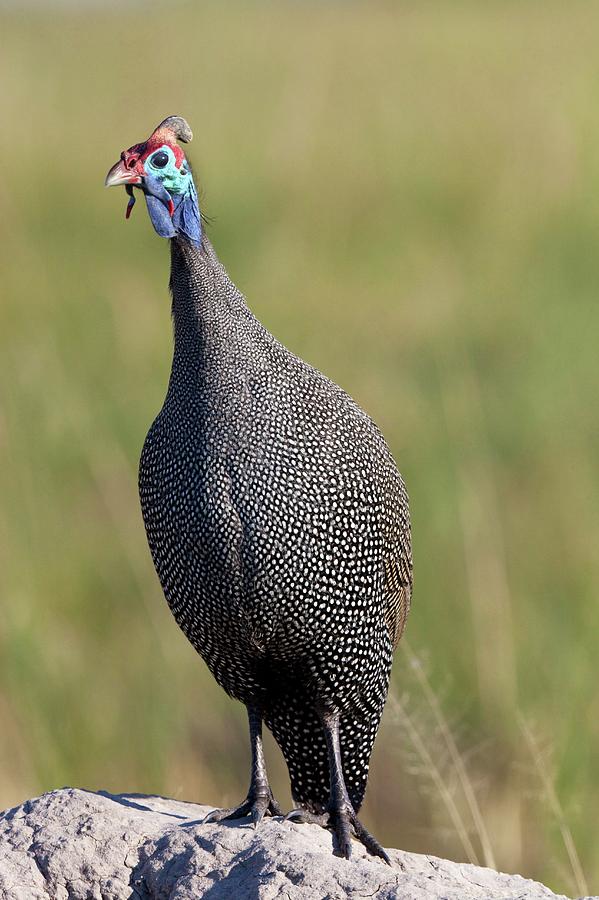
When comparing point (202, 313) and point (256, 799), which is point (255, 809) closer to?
point (256, 799)

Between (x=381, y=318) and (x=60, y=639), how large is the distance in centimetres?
355

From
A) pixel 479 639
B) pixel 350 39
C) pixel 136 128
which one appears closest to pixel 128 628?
pixel 479 639

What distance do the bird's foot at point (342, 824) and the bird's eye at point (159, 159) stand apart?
5.35 ft

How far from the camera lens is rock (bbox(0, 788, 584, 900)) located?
3.15 metres

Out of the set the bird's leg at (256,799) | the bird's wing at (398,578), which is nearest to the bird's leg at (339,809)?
the bird's leg at (256,799)

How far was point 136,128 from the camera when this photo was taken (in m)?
10.5

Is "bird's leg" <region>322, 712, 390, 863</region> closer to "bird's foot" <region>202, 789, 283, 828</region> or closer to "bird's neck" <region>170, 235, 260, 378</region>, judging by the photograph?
"bird's foot" <region>202, 789, 283, 828</region>

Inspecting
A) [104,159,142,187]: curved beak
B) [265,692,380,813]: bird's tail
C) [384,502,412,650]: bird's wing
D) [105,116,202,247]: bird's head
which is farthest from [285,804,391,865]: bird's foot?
[104,159,142,187]: curved beak

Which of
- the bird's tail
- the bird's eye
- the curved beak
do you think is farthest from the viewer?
the bird's tail

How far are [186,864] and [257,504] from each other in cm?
85

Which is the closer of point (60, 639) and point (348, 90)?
point (60, 639)

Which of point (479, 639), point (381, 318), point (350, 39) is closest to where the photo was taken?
point (479, 639)

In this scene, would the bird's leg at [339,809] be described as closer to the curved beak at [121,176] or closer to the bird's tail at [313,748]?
the bird's tail at [313,748]

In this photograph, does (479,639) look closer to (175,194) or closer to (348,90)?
(175,194)
